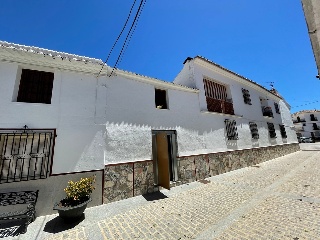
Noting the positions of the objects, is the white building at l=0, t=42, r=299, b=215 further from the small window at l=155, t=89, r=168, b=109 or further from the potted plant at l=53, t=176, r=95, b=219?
the potted plant at l=53, t=176, r=95, b=219

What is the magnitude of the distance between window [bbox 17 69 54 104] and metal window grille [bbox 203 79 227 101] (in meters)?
9.46

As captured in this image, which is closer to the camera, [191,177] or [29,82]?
[29,82]

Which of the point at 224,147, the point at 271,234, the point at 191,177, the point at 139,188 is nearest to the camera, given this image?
the point at 271,234

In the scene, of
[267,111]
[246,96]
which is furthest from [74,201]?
[267,111]

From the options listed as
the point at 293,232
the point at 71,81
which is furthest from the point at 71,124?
the point at 293,232

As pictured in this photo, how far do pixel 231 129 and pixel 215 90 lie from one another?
319cm

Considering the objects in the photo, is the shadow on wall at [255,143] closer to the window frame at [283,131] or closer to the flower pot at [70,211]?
the window frame at [283,131]

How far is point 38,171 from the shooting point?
5473 millimetres

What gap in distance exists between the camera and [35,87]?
19.6ft

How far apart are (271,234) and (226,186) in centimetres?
414

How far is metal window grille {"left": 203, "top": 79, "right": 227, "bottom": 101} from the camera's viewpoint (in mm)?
12211

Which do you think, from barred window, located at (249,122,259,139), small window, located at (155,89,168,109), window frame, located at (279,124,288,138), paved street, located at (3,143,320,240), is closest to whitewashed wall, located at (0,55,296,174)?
small window, located at (155,89,168,109)

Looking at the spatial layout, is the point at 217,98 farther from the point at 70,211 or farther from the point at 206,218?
the point at 70,211

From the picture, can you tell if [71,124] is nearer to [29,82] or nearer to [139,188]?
[29,82]
